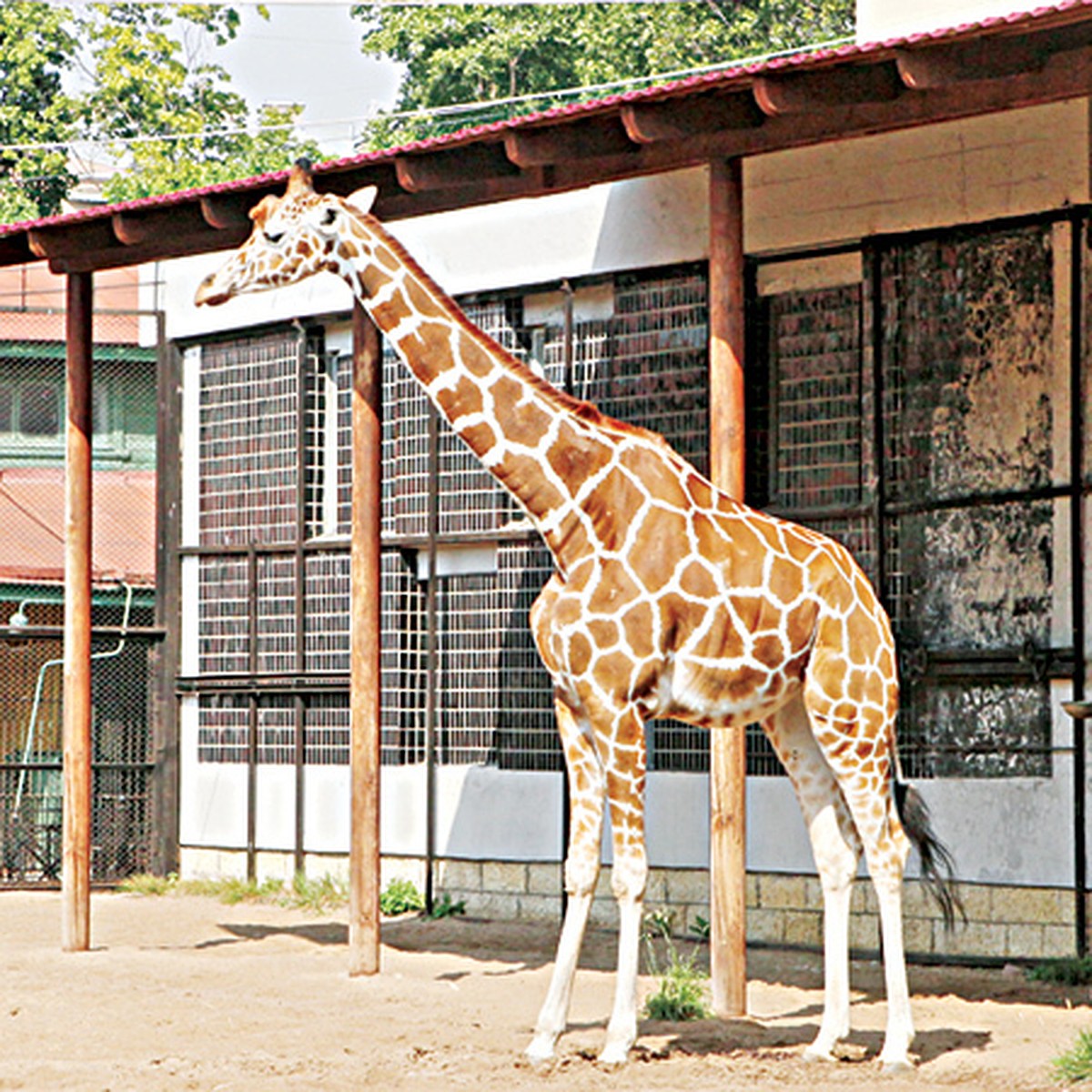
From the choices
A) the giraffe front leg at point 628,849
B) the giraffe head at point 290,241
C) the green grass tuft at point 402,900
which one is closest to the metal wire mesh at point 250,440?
the green grass tuft at point 402,900

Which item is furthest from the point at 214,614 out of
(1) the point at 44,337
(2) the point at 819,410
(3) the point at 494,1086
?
(3) the point at 494,1086

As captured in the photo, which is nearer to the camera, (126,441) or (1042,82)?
(1042,82)

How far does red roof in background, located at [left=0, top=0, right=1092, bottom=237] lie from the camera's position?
9.34m

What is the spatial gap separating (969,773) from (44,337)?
595 inches

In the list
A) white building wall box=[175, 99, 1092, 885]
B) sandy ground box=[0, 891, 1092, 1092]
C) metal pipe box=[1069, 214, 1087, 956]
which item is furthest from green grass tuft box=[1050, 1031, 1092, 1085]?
white building wall box=[175, 99, 1092, 885]

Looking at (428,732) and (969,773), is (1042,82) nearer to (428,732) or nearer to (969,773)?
(969,773)

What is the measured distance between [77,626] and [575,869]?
5.35 m

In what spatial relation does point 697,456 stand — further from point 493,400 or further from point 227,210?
point 493,400

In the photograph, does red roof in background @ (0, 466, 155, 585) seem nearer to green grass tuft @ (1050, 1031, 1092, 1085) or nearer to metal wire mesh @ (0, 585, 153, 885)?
metal wire mesh @ (0, 585, 153, 885)

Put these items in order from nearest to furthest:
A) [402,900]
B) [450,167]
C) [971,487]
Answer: [450,167]
[971,487]
[402,900]

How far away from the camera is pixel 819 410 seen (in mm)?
14227

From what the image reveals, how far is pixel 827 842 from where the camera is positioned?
10.3 metres

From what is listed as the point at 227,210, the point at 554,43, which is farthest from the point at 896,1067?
the point at 554,43

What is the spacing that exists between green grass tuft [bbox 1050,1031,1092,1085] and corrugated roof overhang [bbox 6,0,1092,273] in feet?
13.9
